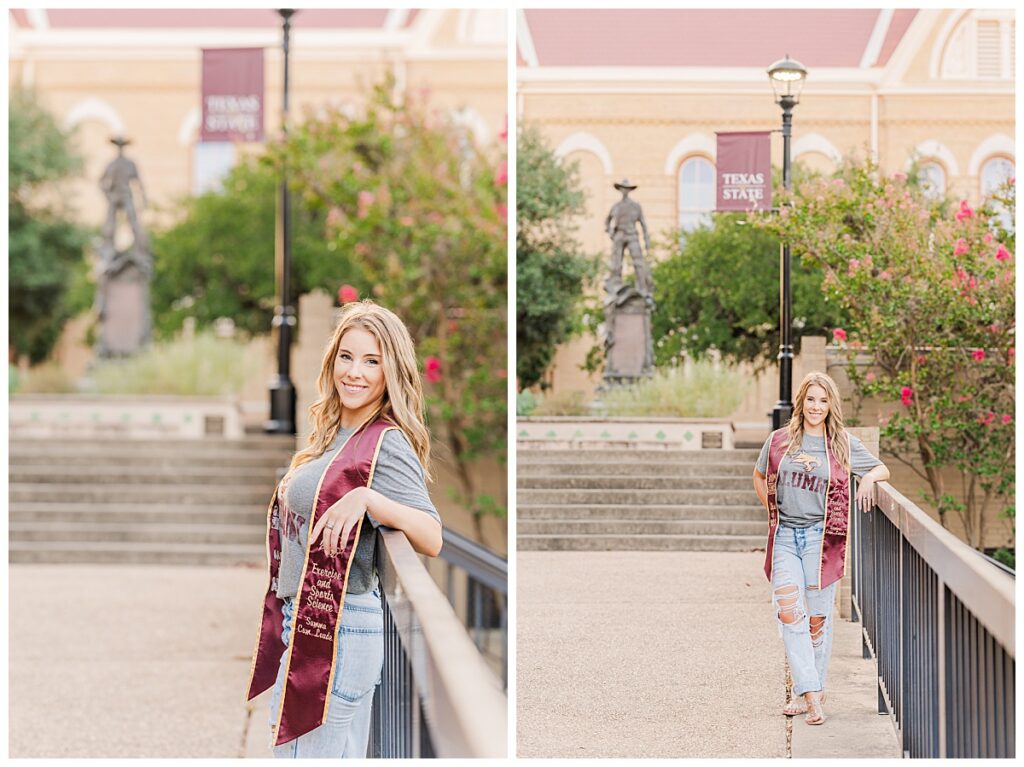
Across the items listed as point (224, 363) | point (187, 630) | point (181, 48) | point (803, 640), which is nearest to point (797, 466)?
point (803, 640)

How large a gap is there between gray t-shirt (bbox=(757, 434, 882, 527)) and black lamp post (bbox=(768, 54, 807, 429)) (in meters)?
0.16

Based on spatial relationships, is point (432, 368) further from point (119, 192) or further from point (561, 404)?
point (119, 192)

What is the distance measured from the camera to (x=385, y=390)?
3.36 metres

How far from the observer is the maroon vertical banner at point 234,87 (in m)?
12.0

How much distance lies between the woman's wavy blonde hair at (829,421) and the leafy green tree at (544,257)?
0.87 meters

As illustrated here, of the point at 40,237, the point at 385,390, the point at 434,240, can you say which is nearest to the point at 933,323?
the point at 385,390

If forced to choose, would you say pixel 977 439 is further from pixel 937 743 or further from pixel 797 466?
pixel 937 743

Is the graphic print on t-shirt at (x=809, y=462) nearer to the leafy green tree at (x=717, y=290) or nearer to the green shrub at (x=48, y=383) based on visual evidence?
the leafy green tree at (x=717, y=290)

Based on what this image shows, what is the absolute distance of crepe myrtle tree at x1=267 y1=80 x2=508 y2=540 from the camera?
972 centimetres

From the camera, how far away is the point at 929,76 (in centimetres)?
442

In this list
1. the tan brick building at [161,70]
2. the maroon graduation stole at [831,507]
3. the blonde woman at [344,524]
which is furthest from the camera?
the tan brick building at [161,70]

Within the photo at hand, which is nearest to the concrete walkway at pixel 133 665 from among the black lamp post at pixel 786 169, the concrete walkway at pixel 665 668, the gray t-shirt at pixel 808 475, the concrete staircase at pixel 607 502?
the concrete walkway at pixel 665 668

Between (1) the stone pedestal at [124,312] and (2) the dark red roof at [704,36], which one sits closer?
(2) the dark red roof at [704,36]

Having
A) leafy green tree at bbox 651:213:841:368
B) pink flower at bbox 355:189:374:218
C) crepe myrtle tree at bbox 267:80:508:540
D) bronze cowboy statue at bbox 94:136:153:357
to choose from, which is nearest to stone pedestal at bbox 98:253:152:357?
bronze cowboy statue at bbox 94:136:153:357
